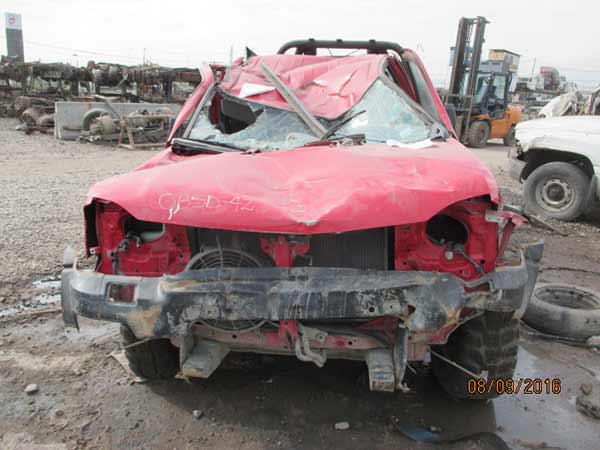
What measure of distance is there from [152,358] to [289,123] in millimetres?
1781

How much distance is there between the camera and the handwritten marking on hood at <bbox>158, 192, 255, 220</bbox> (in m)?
2.07

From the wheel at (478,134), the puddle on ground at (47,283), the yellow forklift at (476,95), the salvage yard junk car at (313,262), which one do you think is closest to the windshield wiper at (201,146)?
the salvage yard junk car at (313,262)

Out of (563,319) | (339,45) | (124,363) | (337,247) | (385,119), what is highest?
(339,45)

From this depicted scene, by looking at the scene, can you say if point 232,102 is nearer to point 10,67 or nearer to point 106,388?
point 106,388

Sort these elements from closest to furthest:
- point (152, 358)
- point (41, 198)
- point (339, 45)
→ point (152, 358) → point (339, 45) → point (41, 198)

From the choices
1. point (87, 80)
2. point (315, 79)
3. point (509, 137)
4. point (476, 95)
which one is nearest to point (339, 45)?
point (315, 79)

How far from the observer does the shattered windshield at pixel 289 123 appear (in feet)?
10.8

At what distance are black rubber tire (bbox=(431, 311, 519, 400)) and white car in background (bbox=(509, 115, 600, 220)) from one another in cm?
460

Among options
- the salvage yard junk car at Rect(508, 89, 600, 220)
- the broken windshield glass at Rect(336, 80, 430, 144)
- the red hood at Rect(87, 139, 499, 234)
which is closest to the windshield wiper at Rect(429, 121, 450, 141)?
the broken windshield glass at Rect(336, 80, 430, 144)

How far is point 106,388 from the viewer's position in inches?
115

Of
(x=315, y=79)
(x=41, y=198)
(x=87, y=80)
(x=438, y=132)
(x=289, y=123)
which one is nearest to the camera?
(x=438, y=132)

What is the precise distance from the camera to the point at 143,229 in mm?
2617

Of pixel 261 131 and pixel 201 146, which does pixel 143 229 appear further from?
pixel 261 131

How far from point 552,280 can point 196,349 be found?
146 inches
